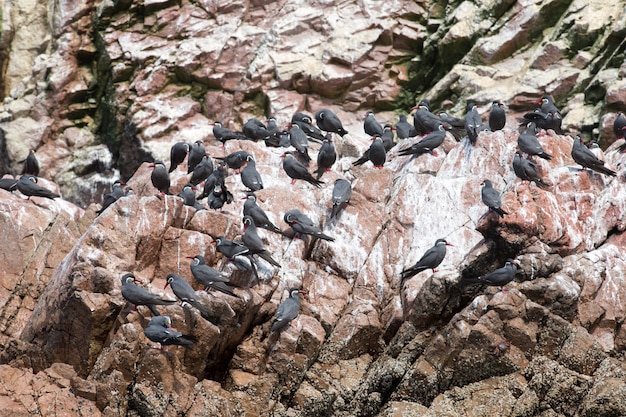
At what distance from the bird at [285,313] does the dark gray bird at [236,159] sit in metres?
5.09

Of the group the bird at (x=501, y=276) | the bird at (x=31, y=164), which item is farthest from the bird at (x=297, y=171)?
the bird at (x=31, y=164)

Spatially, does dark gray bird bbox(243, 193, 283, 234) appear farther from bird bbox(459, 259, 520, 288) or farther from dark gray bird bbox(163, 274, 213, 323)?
bird bbox(459, 259, 520, 288)

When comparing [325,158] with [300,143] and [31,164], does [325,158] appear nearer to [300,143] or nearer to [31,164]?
[300,143]

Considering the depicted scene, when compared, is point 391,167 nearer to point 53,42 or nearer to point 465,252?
point 465,252

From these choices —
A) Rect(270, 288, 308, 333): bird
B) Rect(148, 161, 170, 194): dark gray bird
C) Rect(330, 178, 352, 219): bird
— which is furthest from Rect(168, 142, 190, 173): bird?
Rect(270, 288, 308, 333): bird

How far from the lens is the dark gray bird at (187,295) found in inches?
656

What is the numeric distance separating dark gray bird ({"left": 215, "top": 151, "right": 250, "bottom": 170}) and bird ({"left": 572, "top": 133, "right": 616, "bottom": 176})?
287 inches

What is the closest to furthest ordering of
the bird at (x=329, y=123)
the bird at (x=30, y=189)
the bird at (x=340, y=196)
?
the bird at (x=340, y=196) → the bird at (x=30, y=189) → the bird at (x=329, y=123)

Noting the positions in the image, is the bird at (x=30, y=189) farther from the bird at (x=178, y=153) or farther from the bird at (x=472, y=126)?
the bird at (x=472, y=126)

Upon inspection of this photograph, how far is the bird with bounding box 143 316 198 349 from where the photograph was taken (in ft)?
→ 52.1

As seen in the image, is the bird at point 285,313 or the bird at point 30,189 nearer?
the bird at point 285,313

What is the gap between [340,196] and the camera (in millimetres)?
19266

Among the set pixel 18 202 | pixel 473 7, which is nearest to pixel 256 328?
pixel 18 202

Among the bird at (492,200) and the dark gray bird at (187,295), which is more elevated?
the bird at (492,200)
